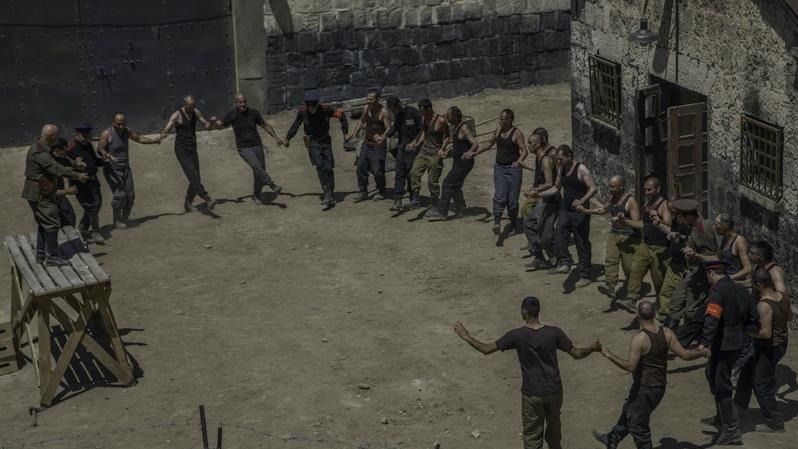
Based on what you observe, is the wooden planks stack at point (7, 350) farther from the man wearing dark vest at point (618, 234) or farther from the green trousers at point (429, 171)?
the man wearing dark vest at point (618, 234)

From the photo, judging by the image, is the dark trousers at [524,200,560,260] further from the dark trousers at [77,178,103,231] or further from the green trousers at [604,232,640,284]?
the dark trousers at [77,178,103,231]

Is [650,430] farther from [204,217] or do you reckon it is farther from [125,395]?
[204,217]

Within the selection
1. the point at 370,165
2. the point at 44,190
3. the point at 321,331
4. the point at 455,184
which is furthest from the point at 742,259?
the point at 44,190

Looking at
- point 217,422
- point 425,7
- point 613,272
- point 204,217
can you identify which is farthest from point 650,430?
point 425,7

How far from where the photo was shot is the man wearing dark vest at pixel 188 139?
1859 centimetres

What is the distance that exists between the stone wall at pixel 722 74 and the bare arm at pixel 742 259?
141cm

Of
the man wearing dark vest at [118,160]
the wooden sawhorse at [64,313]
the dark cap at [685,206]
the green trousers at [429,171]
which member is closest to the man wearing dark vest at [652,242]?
the dark cap at [685,206]

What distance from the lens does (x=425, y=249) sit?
17500mm

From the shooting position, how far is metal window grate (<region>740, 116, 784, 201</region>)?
47.3ft

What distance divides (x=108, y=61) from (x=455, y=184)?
23.2 ft

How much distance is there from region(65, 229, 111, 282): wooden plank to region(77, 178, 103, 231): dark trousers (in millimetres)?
2329

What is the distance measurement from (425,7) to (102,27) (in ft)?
19.1

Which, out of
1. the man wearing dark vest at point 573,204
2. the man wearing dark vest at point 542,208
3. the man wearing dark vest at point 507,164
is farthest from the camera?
the man wearing dark vest at point 507,164

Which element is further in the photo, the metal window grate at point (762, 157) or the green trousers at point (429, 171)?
the green trousers at point (429, 171)
